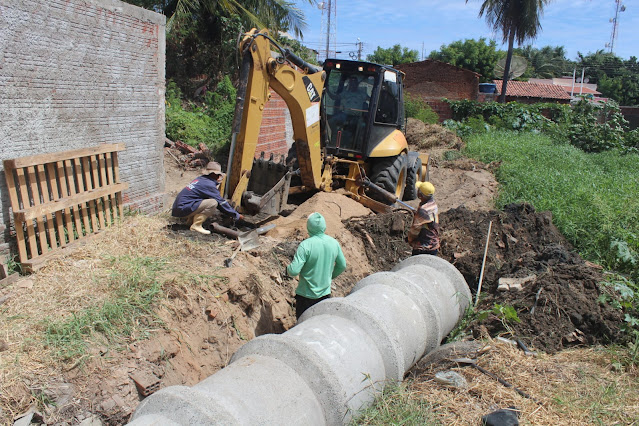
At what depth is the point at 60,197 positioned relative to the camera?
5859 millimetres

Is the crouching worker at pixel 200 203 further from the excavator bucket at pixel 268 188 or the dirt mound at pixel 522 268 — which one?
the dirt mound at pixel 522 268

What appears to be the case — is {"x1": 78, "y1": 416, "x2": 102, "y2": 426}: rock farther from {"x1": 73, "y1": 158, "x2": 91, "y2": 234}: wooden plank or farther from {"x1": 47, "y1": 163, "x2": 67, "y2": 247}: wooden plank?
{"x1": 73, "y1": 158, "x2": 91, "y2": 234}: wooden plank

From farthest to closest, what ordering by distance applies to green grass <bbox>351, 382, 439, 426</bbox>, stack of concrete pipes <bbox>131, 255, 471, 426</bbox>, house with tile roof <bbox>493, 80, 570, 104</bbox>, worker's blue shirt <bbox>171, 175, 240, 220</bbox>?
house with tile roof <bbox>493, 80, 570, 104</bbox>, worker's blue shirt <bbox>171, 175, 240, 220</bbox>, green grass <bbox>351, 382, 439, 426</bbox>, stack of concrete pipes <bbox>131, 255, 471, 426</bbox>

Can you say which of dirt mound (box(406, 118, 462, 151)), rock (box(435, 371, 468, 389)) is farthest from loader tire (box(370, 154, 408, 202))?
dirt mound (box(406, 118, 462, 151))

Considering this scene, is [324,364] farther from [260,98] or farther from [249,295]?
[260,98]

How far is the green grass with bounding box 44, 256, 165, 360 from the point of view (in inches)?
158

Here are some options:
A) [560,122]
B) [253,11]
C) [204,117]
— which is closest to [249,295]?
[204,117]

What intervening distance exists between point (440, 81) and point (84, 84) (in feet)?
103

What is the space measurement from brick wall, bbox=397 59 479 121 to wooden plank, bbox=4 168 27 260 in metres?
30.8

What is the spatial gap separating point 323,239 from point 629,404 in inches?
118

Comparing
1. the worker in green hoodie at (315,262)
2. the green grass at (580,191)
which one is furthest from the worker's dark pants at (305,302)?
the green grass at (580,191)

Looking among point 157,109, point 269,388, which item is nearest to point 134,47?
point 157,109

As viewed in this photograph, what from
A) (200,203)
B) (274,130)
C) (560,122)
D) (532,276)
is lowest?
(532,276)

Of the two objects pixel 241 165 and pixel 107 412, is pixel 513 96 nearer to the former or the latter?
pixel 241 165
